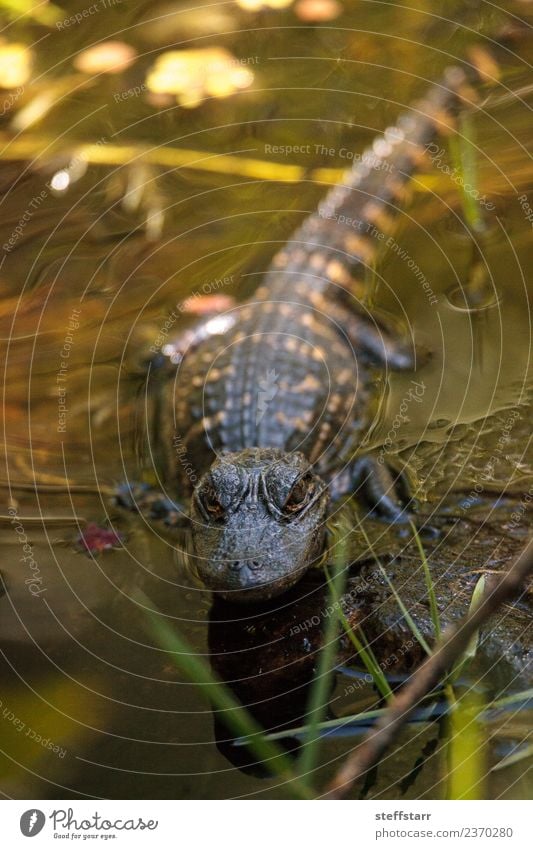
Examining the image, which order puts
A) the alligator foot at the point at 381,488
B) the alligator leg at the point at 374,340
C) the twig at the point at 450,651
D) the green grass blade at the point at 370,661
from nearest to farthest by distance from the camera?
the twig at the point at 450,651 → the green grass blade at the point at 370,661 → the alligator foot at the point at 381,488 → the alligator leg at the point at 374,340

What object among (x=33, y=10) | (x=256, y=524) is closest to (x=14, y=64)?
(x=33, y=10)

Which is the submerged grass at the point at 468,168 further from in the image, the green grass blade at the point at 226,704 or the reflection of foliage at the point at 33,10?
the green grass blade at the point at 226,704

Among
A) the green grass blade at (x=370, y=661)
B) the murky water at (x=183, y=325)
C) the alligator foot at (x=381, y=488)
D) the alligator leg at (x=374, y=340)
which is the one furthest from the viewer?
the alligator leg at (x=374, y=340)

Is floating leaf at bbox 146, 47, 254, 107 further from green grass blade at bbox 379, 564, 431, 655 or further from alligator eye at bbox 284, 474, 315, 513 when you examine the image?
green grass blade at bbox 379, 564, 431, 655

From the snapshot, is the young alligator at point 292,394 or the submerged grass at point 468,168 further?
the submerged grass at point 468,168

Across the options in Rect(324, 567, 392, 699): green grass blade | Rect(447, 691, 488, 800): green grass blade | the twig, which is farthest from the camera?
Rect(324, 567, 392, 699): green grass blade

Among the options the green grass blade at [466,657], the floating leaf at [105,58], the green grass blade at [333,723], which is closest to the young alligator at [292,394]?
the green grass blade at [333,723]

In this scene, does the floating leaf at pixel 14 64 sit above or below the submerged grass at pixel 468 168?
above

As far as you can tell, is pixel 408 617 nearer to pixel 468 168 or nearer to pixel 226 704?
pixel 226 704

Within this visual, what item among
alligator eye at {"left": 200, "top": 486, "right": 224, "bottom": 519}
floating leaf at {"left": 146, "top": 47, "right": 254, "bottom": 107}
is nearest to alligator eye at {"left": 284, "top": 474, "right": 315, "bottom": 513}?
alligator eye at {"left": 200, "top": 486, "right": 224, "bottom": 519}
